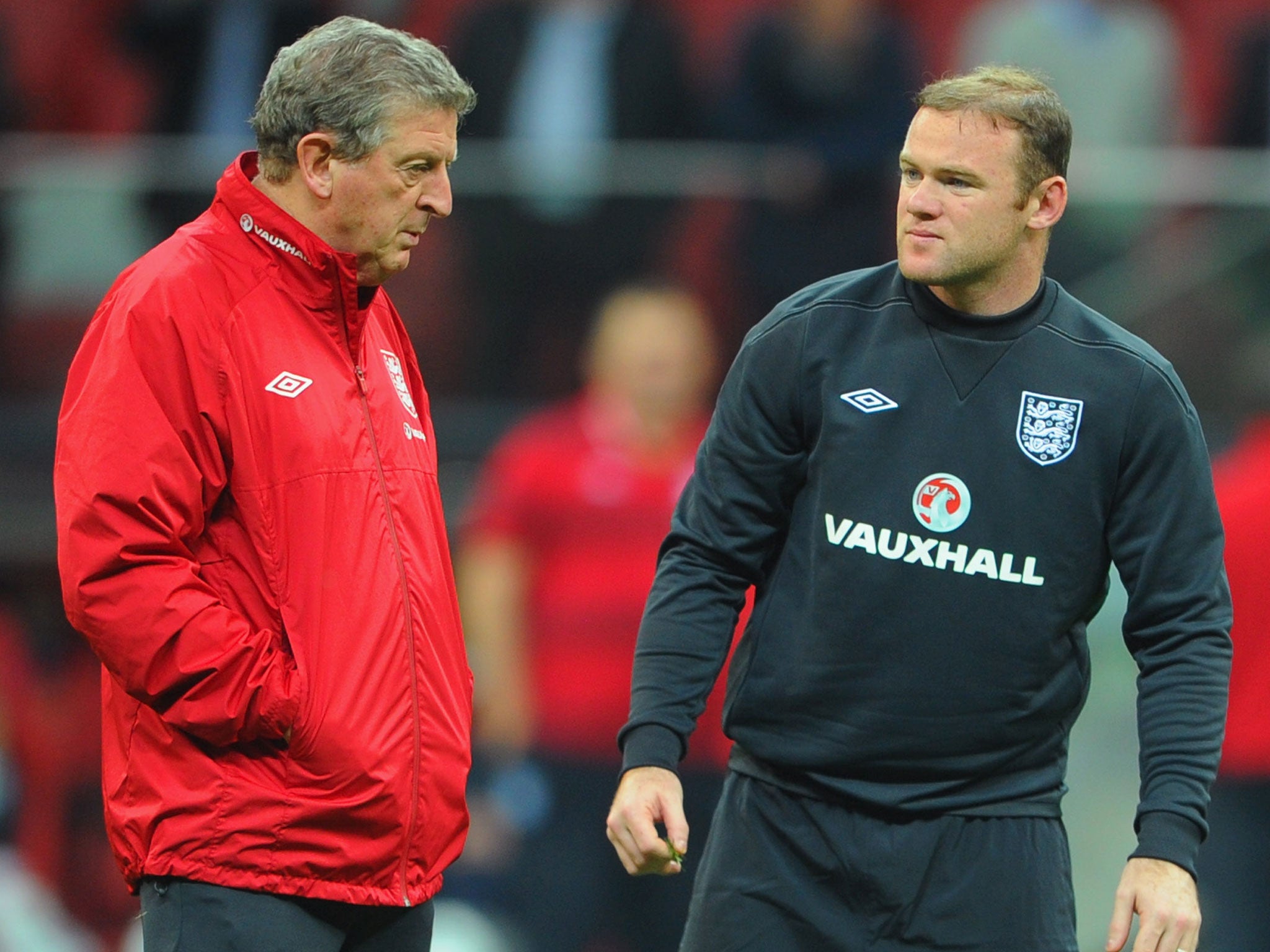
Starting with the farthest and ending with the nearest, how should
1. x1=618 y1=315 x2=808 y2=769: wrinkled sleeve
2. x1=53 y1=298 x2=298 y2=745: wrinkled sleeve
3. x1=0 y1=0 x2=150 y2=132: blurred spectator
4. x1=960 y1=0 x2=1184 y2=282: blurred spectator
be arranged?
x1=0 y1=0 x2=150 y2=132: blurred spectator < x1=960 y1=0 x2=1184 y2=282: blurred spectator < x1=618 y1=315 x2=808 y2=769: wrinkled sleeve < x1=53 y1=298 x2=298 y2=745: wrinkled sleeve

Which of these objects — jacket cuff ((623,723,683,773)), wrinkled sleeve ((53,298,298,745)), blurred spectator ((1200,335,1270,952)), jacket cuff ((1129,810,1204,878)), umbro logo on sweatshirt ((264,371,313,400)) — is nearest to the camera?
wrinkled sleeve ((53,298,298,745))

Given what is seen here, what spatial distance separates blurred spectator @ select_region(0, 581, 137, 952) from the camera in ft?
21.1

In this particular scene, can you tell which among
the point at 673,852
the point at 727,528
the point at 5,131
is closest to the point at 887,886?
the point at 673,852

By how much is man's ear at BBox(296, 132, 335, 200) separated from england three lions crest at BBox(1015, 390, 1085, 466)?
1.10 metres

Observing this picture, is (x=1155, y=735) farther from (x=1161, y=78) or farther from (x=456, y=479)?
(x=1161, y=78)

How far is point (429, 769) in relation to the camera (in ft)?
9.08

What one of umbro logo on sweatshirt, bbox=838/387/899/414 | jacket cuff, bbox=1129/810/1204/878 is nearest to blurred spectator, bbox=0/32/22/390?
umbro logo on sweatshirt, bbox=838/387/899/414

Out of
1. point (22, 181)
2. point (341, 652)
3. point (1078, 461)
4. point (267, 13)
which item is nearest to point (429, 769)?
point (341, 652)

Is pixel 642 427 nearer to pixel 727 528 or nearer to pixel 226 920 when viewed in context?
pixel 727 528

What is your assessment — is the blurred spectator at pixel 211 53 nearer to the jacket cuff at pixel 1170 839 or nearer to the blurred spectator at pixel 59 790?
the blurred spectator at pixel 59 790

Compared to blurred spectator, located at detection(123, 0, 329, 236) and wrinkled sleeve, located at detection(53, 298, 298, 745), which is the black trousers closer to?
wrinkled sleeve, located at detection(53, 298, 298, 745)

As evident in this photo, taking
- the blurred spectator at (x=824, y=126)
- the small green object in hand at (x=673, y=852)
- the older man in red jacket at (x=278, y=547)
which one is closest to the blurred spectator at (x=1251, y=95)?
the blurred spectator at (x=824, y=126)

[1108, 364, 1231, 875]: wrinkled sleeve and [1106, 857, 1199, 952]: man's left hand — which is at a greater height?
[1108, 364, 1231, 875]: wrinkled sleeve

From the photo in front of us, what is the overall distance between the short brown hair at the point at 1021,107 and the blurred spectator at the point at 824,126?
130 inches
